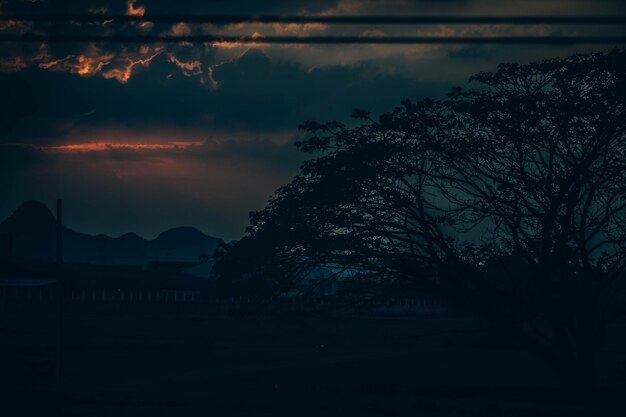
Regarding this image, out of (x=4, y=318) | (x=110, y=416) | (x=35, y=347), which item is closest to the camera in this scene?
(x=110, y=416)

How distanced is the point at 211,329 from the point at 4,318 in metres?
17.0

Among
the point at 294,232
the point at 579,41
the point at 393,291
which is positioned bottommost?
the point at 393,291

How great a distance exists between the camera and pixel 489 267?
2202cm

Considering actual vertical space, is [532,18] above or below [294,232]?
above

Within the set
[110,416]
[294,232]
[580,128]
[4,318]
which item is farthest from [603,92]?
[4,318]

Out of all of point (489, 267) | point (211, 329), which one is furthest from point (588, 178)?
point (211, 329)

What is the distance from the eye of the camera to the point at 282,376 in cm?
2706

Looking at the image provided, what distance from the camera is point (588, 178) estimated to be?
20.9 meters

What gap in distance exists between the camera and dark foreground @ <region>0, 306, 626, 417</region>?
63.6 ft

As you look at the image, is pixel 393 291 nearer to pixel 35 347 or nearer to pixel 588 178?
pixel 588 178

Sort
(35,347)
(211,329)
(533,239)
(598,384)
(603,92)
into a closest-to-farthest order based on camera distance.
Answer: (603,92) < (533,239) < (598,384) < (35,347) < (211,329)

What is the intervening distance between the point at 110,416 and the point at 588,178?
509 inches

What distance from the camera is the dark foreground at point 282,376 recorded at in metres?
19.4

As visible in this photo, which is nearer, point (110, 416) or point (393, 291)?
point (110, 416)
